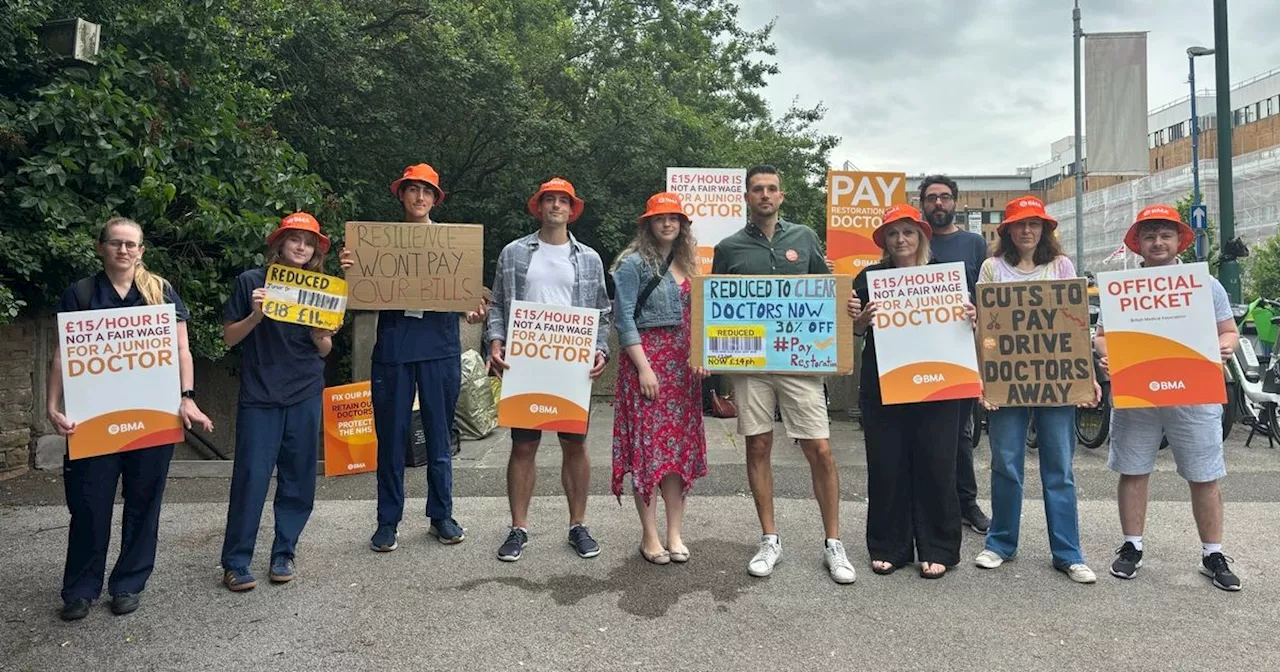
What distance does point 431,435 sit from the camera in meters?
4.39

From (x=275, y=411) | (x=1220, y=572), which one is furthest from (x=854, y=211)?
(x=275, y=411)

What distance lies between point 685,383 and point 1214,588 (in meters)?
2.69

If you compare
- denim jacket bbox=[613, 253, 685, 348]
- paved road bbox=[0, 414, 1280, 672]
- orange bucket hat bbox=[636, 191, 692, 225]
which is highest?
orange bucket hat bbox=[636, 191, 692, 225]

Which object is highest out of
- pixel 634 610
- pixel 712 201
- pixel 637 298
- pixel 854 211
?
pixel 712 201

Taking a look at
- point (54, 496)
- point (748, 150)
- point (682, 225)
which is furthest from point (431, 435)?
point (748, 150)

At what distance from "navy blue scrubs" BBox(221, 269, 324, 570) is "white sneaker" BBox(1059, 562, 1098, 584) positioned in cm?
383

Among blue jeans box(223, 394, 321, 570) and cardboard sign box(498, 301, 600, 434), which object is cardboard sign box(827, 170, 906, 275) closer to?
cardboard sign box(498, 301, 600, 434)

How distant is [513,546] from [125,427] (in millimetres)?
1887

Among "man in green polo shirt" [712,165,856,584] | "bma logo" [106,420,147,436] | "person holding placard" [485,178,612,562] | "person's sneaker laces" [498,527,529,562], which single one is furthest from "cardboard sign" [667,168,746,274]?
"bma logo" [106,420,147,436]

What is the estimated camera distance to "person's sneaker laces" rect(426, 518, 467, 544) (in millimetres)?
4508

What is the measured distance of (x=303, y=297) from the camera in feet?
12.9

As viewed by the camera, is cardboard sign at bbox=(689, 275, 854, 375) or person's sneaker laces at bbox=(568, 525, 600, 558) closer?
cardboard sign at bbox=(689, 275, 854, 375)

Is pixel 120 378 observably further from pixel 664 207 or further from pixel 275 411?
pixel 664 207

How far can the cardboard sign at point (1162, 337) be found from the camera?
3.80m
